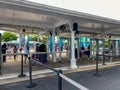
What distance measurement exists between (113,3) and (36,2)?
8.00 m

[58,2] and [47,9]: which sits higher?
[58,2]

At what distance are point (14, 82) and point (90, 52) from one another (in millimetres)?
10275

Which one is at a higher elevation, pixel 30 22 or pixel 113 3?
pixel 113 3

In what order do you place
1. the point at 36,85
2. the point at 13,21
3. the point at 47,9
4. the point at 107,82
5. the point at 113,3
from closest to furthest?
1. the point at 36,85
2. the point at 107,82
3. the point at 47,9
4. the point at 13,21
5. the point at 113,3

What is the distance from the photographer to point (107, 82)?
6.23m

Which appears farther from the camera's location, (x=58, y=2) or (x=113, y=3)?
(x=113, y=3)

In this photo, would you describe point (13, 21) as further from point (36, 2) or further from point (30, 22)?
point (36, 2)

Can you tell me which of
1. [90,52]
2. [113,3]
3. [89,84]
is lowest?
[89,84]

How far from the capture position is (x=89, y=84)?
594 centimetres

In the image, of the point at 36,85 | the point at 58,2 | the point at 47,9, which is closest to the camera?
the point at 36,85

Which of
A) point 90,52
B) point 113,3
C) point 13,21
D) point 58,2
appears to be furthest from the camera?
point 90,52

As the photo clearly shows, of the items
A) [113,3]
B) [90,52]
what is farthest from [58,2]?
[90,52]

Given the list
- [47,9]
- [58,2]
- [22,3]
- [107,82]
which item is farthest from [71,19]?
A: [107,82]

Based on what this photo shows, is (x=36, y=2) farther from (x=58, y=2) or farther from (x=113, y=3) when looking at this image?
(x=113, y=3)
